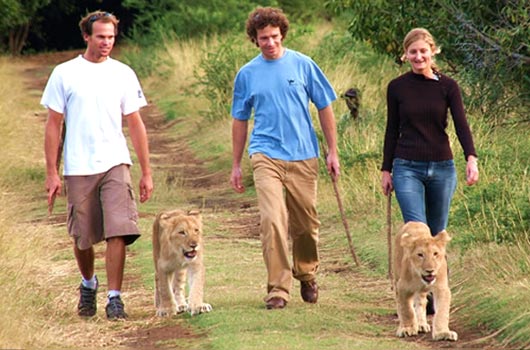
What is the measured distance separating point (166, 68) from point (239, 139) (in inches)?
929

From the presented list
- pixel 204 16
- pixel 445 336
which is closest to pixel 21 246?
pixel 445 336

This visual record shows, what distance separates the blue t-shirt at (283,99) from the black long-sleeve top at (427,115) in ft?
2.41

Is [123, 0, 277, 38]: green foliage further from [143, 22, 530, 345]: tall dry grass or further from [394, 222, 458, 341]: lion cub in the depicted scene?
[394, 222, 458, 341]: lion cub

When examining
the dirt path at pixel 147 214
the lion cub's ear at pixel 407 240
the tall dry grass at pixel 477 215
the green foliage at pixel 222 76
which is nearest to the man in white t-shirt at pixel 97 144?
the dirt path at pixel 147 214

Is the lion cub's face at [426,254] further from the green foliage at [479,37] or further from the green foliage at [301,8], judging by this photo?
the green foliage at [301,8]

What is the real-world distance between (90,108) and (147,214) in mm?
5748

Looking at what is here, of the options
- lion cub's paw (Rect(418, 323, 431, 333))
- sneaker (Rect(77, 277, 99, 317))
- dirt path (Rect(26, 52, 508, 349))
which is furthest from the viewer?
sneaker (Rect(77, 277, 99, 317))

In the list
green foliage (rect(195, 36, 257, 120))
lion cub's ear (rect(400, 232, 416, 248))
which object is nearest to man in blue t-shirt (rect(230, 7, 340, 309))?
lion cub's ear (rect(400, 232, 416, 248))

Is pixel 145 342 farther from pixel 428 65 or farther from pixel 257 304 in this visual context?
pixel 428 65

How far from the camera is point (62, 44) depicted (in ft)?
166

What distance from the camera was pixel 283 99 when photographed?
28.6 feet

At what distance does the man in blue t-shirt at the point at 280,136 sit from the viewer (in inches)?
342

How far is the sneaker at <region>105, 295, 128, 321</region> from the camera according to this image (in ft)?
28.4

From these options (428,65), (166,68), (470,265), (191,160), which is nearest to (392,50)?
(191,160)
